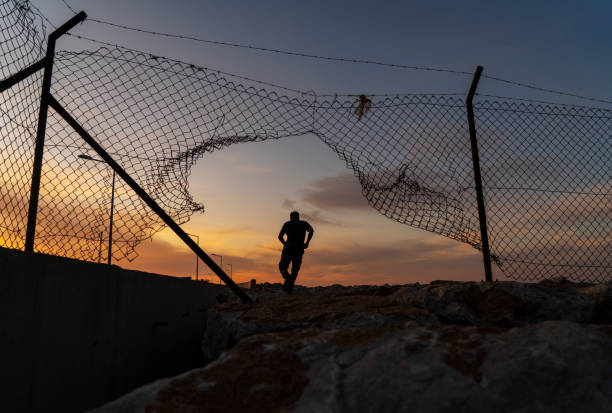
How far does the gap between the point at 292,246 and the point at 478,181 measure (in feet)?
11.5

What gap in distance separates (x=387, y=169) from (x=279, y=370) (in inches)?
121

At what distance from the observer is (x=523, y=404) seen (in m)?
1.82

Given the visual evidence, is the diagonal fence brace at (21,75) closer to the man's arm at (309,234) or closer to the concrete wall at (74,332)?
the concrete wall at (74,332)

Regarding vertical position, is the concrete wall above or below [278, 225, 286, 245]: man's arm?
below

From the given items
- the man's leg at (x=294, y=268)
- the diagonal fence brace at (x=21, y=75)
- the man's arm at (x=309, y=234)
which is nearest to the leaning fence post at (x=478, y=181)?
the man's arm at (x=309, y=234)

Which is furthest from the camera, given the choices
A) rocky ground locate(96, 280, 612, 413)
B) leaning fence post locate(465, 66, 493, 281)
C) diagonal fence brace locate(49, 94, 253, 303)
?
leaning fence post locate(465, 66, 493, 281)

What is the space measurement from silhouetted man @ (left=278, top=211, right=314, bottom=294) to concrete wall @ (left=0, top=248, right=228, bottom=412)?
8.78 feet

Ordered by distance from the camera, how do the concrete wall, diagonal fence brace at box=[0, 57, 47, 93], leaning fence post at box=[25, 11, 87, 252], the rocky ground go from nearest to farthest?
the rocky ground → the concrete wall → diagonal fence brace at box=[0, 57, 47, 93] → leaning fence post at box=[25, 11, 87, 252]

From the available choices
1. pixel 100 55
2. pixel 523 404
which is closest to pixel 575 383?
pixel 523 404

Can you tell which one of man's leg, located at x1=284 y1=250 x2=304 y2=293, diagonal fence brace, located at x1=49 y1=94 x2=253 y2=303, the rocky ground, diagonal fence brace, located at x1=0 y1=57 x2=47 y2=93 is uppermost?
diagonal fence brace, located at x1=0 y1=57 x2=47 y2=93

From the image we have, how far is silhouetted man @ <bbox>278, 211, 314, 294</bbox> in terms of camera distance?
7.83m

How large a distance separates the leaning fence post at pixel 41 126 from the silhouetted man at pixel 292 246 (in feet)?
15.2

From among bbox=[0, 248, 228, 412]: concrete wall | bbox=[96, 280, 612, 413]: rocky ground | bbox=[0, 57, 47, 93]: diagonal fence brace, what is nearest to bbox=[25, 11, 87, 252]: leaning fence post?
bbox=[0, 57, 47, 93]: diagonal fence brace

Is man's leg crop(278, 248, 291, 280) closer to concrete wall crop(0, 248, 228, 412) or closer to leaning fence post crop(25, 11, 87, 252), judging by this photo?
concrete wall crop(0, 248, 228, 412)
